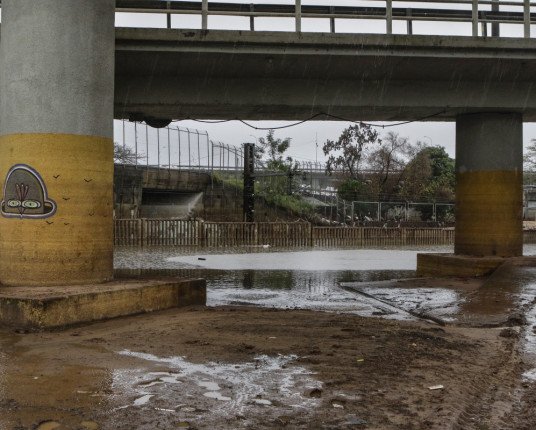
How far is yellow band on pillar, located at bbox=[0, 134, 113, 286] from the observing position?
9812mm

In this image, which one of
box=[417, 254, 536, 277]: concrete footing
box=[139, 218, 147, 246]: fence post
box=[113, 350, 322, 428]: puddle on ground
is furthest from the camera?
box=[139, 218, 147, 246]: fence post

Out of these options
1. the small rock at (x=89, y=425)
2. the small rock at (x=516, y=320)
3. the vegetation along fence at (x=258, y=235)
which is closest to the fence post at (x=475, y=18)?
the small rock at (x=516, y=320)

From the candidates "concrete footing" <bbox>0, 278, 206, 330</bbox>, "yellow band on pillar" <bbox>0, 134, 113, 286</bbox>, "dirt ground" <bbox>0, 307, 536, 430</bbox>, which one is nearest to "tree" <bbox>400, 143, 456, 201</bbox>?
"concrete footing" <bbox>0, 278, 206, 330</bbox>

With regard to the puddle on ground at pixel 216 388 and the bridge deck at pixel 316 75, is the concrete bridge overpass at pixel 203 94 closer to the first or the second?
the bridge deck at pixel 316 75

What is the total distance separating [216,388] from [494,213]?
12.3 meters

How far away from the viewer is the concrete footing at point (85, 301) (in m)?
8.43

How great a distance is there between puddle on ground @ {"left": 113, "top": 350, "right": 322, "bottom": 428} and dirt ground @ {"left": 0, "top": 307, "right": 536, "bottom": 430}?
2cm

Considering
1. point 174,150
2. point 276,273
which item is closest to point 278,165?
point 174,150

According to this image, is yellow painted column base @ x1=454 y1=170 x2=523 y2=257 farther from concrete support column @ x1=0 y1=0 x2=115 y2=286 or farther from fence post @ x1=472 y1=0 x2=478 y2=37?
concrete support column @ x1=0 y1=0 x2=115 y2=286

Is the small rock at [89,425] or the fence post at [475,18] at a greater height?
the fence post at [475,18]

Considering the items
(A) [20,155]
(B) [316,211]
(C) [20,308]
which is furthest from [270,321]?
(B) [316,211]

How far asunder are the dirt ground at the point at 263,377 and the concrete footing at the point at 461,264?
7.35m

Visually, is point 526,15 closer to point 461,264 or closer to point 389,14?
point 389,14

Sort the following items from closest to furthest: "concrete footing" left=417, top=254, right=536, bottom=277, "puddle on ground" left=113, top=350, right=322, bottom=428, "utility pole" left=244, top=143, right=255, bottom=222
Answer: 1. "puddle on ground" left=113, top=350, right=322, bottom=428
2. "concrete footing" left=417, top=254, right=536, bottom=277
3. "utility pole" left=244, top=143, right=255, bottom=222
